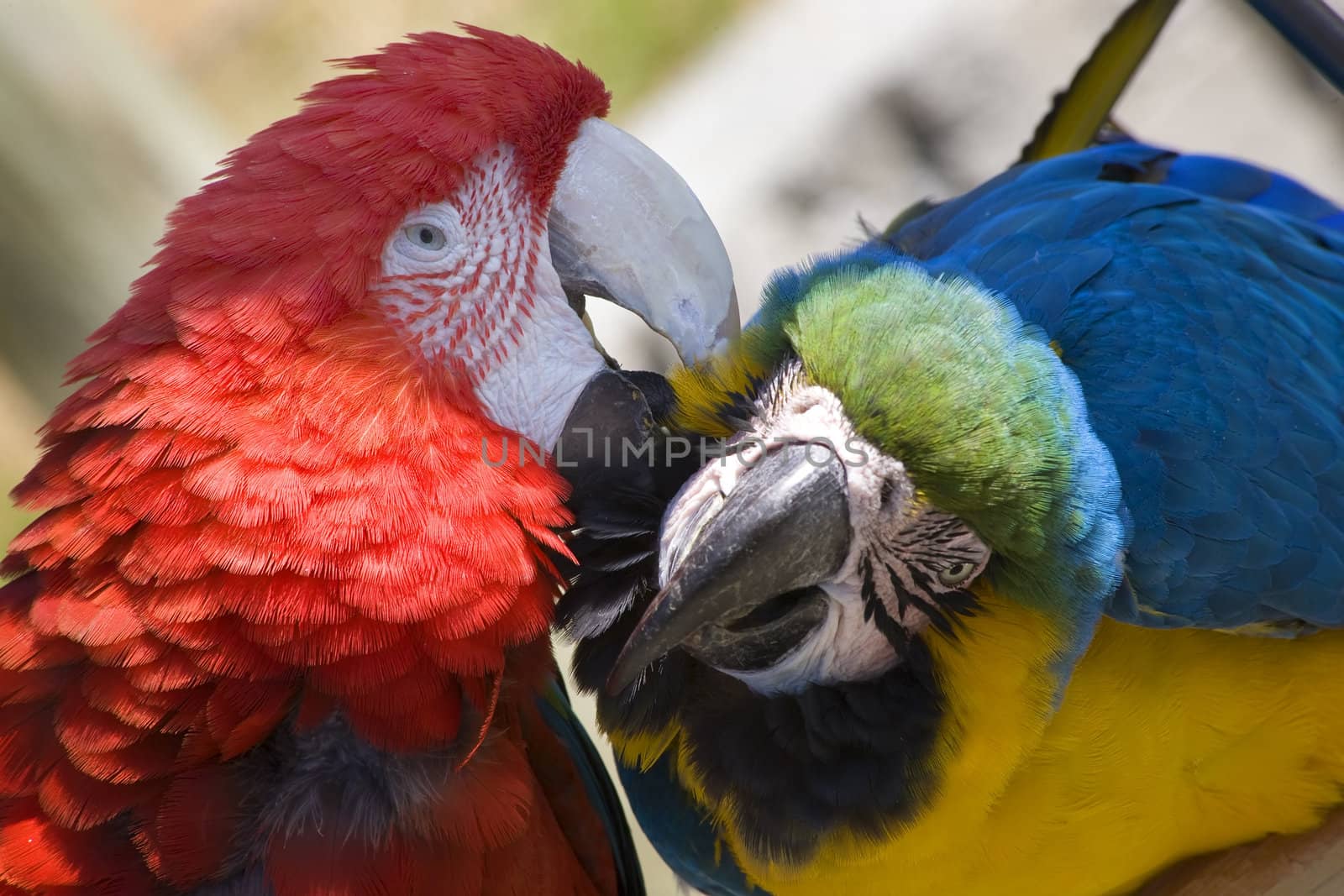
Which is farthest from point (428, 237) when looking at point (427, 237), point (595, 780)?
point (595, 780)

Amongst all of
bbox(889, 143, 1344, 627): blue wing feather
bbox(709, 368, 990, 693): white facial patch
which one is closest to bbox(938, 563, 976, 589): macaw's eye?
bbox(709, 368, 990, 693): white facial patch

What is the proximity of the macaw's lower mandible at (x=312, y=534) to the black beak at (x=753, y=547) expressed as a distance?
0.19m

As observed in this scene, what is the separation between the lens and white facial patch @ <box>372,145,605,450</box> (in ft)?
3.92

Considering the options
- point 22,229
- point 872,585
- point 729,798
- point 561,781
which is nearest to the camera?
point 872,585

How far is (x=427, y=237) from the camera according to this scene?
3.97 ft

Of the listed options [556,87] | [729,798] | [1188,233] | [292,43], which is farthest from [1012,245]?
[292,43]

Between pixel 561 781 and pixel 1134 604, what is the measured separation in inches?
26.8

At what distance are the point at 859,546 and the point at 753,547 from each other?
A: 135 mm

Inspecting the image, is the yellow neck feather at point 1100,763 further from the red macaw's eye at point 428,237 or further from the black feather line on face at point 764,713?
the red macaw's eye at point 428,237

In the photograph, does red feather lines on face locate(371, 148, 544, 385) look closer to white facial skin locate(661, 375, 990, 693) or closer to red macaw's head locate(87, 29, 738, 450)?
red macaw's head locate(87, 29, 738, 450)

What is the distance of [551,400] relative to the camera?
126 centimetres

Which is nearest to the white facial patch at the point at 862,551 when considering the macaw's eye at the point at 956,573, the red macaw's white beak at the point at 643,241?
the macaw's eye at the point at 956,573

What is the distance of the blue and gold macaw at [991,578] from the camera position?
3.40ft

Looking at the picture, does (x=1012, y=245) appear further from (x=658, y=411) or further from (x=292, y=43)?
(x=292, y=43)
